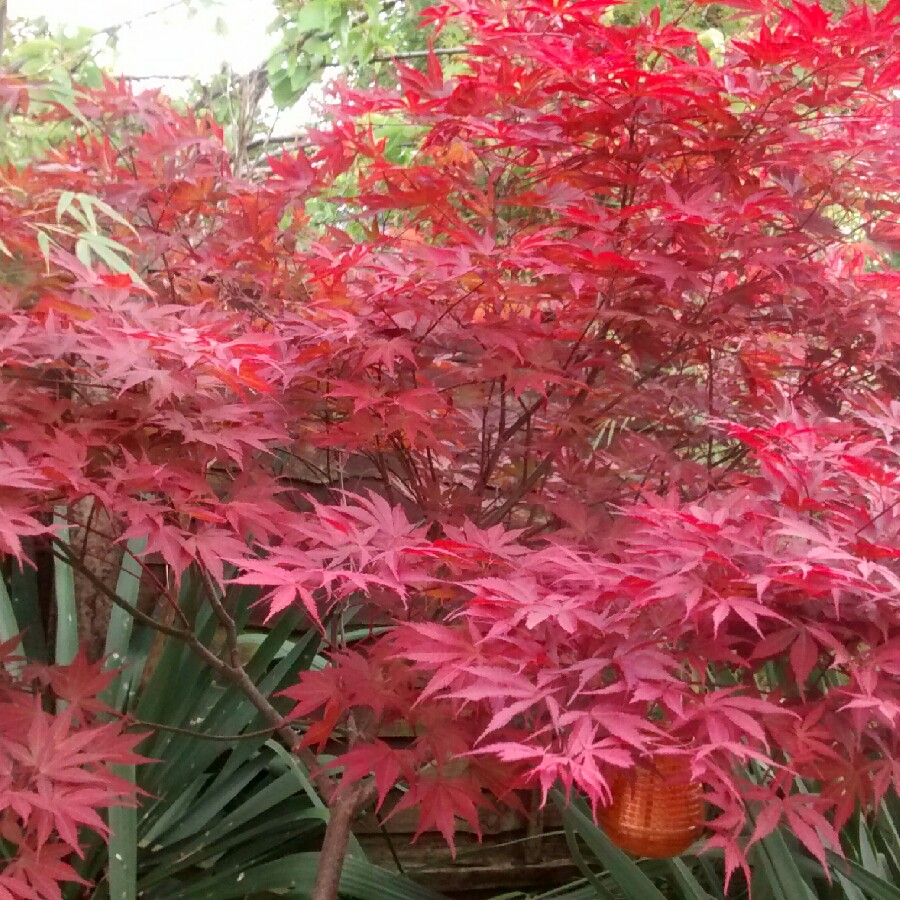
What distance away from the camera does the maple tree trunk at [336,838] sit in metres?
1.69

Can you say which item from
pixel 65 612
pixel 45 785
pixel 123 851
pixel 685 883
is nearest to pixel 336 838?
pixel 123 851

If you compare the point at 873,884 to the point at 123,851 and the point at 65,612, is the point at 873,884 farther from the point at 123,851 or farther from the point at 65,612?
the point at 65,612

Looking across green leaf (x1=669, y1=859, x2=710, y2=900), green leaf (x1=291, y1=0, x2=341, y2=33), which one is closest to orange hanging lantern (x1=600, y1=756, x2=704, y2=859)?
green leaf (x1=669, y1=859, x2=710, y2=900)

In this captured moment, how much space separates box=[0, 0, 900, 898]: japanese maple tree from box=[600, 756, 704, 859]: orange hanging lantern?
0.38ft

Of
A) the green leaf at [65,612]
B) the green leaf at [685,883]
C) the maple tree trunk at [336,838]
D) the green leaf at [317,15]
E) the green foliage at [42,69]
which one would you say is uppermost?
the green leaf at [317,15]

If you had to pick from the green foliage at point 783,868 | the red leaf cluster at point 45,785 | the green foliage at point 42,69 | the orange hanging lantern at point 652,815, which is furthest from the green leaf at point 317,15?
the orange hanging lantern at point 652,815

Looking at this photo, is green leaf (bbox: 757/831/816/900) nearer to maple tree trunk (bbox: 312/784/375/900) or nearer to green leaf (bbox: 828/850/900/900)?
green leaf (bbox: 828/850/900/900)

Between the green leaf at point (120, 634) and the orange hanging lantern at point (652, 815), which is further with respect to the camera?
the green leaf at point (120, 634)

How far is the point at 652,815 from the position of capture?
1.29m

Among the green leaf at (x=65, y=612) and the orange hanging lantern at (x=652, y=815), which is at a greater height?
the orange hanging lantern at (x=652, y=815)

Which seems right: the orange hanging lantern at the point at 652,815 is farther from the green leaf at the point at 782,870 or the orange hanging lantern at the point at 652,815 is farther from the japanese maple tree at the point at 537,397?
the green leaf at the point at 782,870

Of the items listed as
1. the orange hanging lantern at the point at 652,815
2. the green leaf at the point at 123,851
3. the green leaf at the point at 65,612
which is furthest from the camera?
the green leaf at the point at 65,612

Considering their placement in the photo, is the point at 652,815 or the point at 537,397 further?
the point at 537,397

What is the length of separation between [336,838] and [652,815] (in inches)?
26.6
